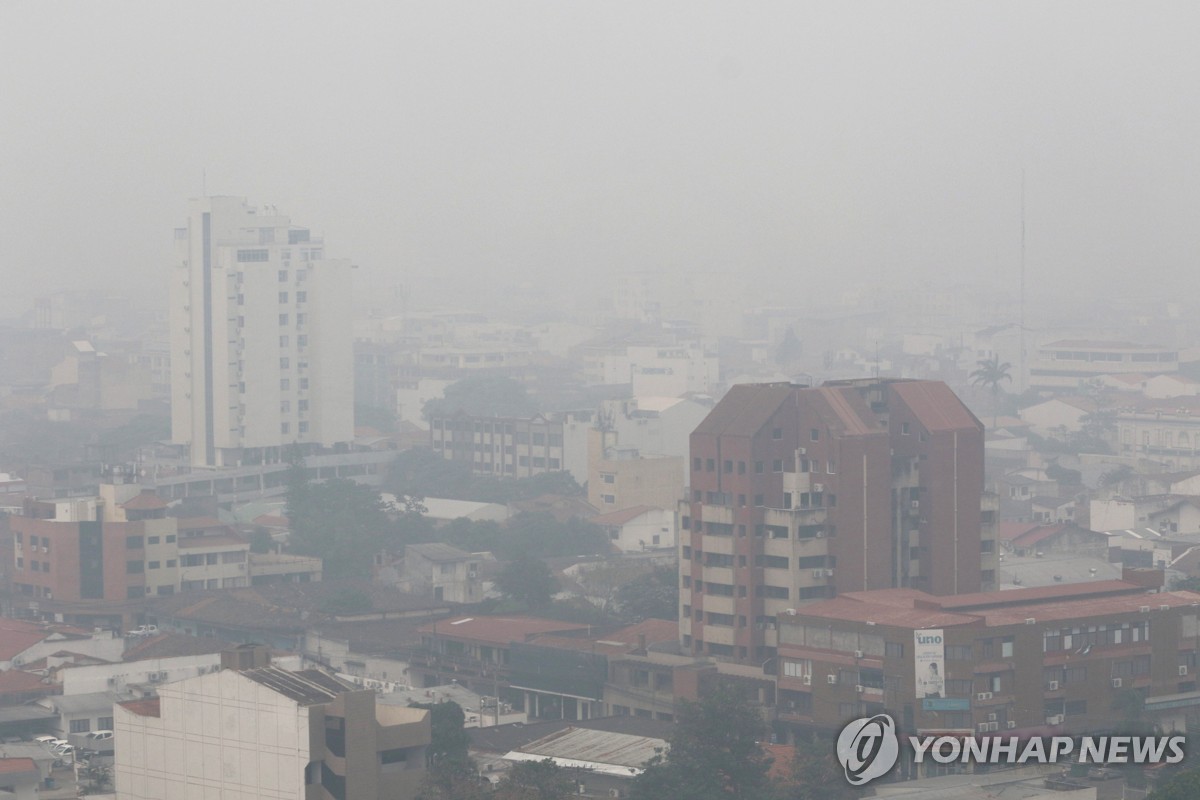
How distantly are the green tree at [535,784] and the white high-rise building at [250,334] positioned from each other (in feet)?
64.9

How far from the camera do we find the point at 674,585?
21.2 m

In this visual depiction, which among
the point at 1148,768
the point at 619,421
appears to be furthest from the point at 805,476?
the point at 619,421

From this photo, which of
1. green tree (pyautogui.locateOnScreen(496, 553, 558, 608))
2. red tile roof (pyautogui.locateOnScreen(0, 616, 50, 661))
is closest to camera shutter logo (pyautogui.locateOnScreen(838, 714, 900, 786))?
Result: green tree (pyautogui.locateOnScreen(496, 553, 558, 608))

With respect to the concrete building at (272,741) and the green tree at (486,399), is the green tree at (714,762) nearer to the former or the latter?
the concrete building at (272,741)

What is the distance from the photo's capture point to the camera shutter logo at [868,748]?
1442 centimetres

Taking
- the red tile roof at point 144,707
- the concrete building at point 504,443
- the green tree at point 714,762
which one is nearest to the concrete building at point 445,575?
the green tree at point 714,762

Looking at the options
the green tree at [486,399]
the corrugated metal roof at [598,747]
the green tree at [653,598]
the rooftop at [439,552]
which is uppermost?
the green tree at [486,399]

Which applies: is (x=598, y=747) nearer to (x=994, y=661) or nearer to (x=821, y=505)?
(x=994, y=661)

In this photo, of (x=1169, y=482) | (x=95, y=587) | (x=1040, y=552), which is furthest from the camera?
(x=1169, y=482)

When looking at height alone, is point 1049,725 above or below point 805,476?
below

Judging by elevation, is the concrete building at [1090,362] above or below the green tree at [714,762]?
above

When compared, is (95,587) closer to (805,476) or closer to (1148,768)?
(805,476)

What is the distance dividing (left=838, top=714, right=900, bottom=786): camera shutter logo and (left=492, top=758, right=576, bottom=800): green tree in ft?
5.61

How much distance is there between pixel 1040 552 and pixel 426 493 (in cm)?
1032
